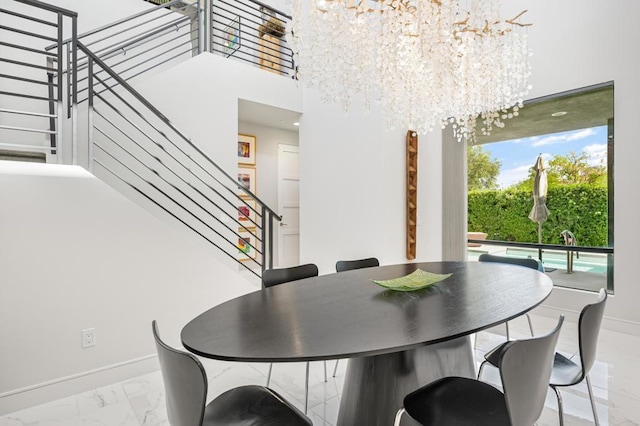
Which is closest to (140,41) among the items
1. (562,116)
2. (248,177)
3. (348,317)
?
(248,177)

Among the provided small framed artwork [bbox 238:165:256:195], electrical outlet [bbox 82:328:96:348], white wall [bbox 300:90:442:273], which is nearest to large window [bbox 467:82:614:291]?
white wall [bbox 300:90:442:273]

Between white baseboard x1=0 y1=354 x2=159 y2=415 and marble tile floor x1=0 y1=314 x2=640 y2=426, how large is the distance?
39 millimetres

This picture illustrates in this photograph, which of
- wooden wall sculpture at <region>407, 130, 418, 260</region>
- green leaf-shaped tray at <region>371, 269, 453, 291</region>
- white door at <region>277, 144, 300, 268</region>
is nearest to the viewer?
green leaf-shaped tray at <region>371, 269, 453, 291</region>

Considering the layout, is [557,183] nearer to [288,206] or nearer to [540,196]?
[540,196]

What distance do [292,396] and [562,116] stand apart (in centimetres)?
397

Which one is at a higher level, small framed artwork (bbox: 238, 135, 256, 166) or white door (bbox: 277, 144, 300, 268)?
small framed artwork (bbox: 238, 135, 256, 166)

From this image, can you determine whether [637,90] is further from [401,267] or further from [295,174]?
[295,174]

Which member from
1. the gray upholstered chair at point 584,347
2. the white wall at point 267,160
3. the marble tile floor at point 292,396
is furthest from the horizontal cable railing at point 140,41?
the gray upholstered chair at point 584,347

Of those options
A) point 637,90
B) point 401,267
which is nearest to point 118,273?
point 401,267

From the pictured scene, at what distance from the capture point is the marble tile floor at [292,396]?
79.4 inches

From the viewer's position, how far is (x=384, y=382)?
1645 mm

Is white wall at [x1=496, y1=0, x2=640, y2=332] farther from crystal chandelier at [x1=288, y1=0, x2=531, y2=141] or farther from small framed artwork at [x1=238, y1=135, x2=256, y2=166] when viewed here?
small framed artwork at [x1=238, y1=135, x2=256, y2=166]

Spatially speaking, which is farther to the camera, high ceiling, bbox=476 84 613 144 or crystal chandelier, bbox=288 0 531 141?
high ceiling, bbox=476 84 613 144

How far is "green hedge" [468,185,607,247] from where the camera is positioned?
145 inches
